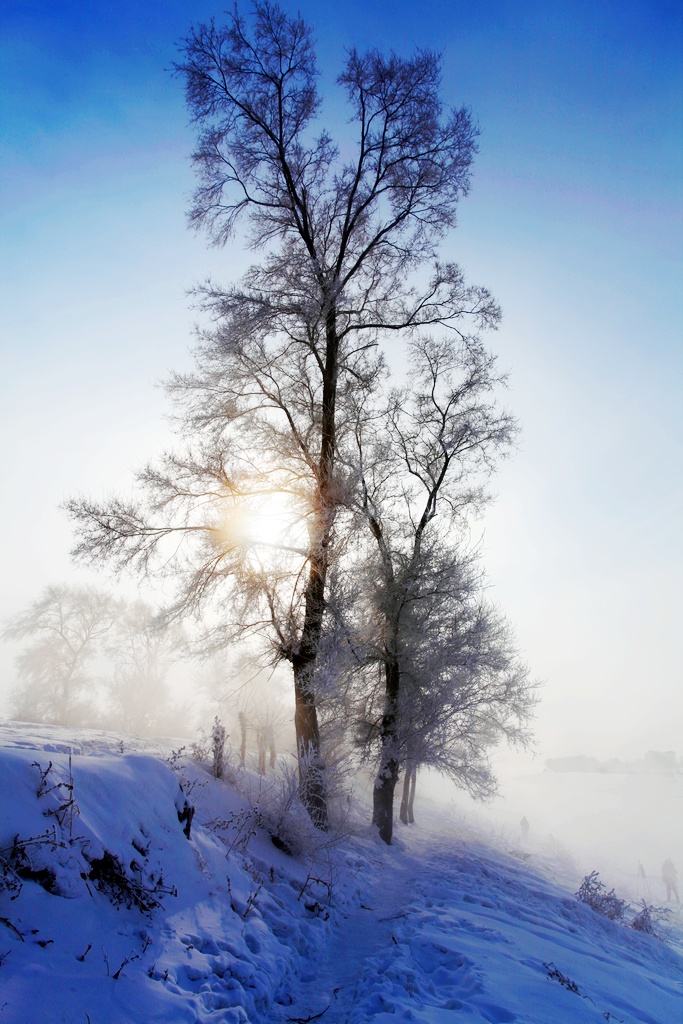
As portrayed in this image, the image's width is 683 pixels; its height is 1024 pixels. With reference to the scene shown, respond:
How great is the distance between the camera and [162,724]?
37.2 metres

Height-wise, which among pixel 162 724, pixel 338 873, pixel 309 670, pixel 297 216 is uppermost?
pixel 297 216

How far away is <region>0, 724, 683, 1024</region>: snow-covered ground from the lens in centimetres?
276

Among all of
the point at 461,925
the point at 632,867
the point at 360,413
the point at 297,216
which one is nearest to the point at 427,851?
the point at 461,925

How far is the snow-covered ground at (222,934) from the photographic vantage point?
2760 mm

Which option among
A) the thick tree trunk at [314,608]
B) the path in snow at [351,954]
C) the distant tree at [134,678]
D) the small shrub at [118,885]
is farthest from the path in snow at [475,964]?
the distant tree at [134,678]

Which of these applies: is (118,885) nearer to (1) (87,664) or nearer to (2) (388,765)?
(2) (388,765)

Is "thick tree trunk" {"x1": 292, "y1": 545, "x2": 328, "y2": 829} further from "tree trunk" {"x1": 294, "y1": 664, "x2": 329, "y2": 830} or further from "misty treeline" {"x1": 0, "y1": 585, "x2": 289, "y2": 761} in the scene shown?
"misty treeline" {"x1": 0, "y1": 585, "x2": 289, "y2": 761}

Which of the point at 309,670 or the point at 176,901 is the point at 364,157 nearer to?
the point at 309,670

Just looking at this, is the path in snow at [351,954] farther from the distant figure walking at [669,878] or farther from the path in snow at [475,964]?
the distant figure walking at [669,878]

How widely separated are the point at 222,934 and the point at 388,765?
29.6 feet

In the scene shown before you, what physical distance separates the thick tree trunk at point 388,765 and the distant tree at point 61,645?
23911 millimetres

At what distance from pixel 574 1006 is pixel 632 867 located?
4445 cm

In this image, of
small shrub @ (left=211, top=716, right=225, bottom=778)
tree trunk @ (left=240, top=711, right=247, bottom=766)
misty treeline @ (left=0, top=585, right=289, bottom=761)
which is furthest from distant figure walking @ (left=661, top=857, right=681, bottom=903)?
small shrub @ (left=211, top=716, right=225, bottom=778)

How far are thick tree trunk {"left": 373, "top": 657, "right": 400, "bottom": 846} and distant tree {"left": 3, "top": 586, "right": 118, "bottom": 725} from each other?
23911mm
